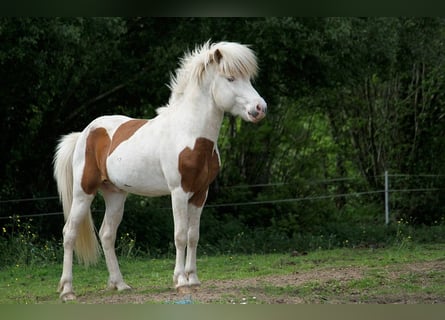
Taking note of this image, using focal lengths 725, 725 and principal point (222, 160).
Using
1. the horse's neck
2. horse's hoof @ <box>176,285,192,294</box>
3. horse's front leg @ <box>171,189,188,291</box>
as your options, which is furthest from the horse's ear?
horse's hoof @ <box>176,285,192,294</box>

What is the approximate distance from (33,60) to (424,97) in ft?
29.0

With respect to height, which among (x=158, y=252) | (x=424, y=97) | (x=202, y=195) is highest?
(x=424, y=97)

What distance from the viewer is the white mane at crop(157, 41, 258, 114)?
5.44 meters

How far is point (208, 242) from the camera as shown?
1110cm

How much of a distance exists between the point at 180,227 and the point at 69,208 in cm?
132

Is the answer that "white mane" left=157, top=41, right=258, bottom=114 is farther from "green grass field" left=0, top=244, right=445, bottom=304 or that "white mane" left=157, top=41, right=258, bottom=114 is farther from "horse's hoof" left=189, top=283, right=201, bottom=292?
"green grass field" left=0, top=244, right=445, bottom=304

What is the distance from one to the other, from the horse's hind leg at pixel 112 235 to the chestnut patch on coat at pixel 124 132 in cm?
53

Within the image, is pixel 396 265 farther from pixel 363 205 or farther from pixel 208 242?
pixel 363 205

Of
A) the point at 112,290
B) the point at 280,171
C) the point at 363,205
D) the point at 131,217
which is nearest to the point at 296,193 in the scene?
the point at 280,171

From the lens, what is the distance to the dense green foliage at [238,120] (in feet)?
33.2

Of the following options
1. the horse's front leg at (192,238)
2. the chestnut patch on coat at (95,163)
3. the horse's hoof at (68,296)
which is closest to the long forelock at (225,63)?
the chestnut patch on coat at (95,163)

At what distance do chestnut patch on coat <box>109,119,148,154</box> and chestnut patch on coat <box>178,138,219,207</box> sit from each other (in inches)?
27.3

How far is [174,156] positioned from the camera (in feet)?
18.2

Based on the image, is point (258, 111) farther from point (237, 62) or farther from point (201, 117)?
point (201, 117)
